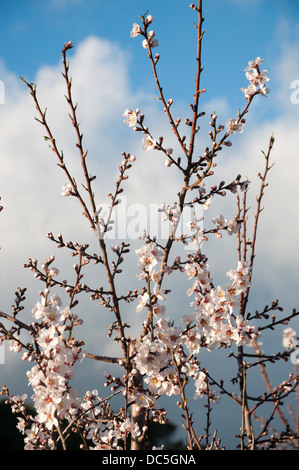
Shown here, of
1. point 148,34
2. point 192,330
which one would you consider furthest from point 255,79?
point 192,330

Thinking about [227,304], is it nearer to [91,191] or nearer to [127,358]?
→ [127,358]

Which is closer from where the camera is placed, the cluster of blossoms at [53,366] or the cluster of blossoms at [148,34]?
the cluster of blossoms at [53,366]

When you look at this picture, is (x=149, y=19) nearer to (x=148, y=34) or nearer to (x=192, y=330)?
(x=148, y=34)

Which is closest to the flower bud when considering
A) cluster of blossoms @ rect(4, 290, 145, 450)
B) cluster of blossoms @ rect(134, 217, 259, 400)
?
cluster of blossoms @ rect(134, 217, 259, 400)

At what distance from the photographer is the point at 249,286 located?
3334mm

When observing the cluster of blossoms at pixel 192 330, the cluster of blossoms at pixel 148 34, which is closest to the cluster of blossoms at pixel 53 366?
the cluster of blossoms at pixel 192 330

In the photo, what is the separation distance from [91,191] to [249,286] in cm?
148

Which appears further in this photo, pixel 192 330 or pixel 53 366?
pixel 192 330

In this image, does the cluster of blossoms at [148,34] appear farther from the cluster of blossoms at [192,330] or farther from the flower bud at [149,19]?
the cluster of blossoms at [192,330]

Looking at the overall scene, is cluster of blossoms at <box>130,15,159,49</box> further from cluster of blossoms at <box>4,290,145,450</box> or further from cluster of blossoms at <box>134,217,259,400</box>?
cluster of blossoms at <box>4,290,145,450</box>

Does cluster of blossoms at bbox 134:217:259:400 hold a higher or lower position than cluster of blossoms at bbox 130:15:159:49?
lower

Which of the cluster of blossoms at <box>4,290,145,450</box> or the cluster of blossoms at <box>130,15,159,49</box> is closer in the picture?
the cluster of blossoms at <box>4,290,145,450</box>

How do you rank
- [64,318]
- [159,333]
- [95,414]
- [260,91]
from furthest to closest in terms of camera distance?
[95,414] → [260,91] → [159,333] → [64,318]
